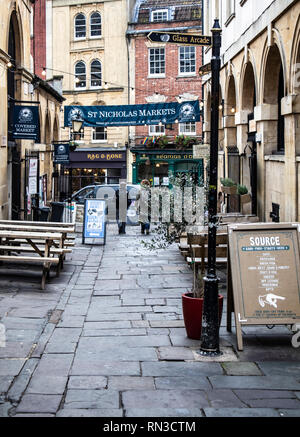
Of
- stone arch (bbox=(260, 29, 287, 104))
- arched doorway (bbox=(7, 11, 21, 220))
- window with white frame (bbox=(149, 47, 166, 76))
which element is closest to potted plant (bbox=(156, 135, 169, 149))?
window with white frame (bbox=(149, 47, 166, 76))

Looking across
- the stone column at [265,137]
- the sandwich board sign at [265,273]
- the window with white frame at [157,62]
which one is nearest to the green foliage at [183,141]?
the window with white frame at [157,62]

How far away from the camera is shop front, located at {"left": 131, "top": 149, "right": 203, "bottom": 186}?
35.4 meters

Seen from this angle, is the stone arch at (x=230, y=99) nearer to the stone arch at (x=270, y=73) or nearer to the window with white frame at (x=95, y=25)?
the stone arch at (x=270, y=73)

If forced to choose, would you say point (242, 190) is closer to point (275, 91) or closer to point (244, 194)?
point (244, 194)

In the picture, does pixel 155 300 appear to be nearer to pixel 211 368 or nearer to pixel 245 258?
pixel 245 258

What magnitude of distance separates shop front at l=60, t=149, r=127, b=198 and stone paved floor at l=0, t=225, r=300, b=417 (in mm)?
25664

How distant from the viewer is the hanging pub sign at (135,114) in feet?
71.1

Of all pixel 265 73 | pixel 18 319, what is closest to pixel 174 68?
pixel 265 73

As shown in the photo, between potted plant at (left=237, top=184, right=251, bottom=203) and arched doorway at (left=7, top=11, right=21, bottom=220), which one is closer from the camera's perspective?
potted plant at (left=237, top=184, right=251, bottom=203)

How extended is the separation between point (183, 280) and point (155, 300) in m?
1.74

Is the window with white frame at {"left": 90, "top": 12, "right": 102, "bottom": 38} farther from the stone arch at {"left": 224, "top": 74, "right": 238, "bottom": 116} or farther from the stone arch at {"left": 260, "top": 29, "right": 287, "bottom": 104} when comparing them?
the stone arch at {"left": 260, "top": 29, "right": 287, "bottom": 104}

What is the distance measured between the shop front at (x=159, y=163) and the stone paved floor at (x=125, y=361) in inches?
996

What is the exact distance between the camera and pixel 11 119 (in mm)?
16656

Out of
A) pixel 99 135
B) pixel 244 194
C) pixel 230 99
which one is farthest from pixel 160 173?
pixel 244 194
